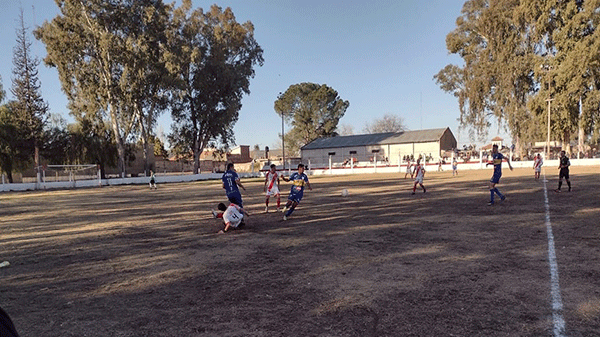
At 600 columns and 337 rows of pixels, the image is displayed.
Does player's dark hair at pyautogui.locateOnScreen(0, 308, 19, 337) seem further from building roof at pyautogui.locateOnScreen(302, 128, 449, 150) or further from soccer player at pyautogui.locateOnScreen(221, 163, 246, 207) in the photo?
building roof at pyautogui.locateOnScreen(302, 128, 449, 150)

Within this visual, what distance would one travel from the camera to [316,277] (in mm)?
5465

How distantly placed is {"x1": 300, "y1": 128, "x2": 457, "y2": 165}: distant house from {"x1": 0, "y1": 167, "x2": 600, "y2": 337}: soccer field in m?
46.3

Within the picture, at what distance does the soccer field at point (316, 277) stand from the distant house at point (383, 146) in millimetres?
46303

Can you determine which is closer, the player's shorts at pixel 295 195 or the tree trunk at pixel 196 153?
the player's shorts at pixel 295 195

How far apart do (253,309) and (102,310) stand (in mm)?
1943

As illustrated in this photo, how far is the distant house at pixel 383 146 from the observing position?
57.7 metres

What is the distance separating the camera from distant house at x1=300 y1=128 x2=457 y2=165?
189ft

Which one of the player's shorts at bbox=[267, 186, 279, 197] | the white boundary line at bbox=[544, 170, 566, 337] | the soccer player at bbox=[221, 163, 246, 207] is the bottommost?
the white boundary line at bbox=[544, 170, 566, 337]

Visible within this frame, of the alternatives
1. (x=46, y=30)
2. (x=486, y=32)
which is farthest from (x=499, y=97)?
(x=46, y=30)

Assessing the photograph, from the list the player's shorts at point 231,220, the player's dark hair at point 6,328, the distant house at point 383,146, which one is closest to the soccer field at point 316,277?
the player's shorts at point 231,220

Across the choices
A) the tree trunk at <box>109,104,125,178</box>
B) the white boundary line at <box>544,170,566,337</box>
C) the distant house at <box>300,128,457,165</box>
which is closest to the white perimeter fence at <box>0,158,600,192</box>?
the tree trunk at <box>109,104,125,178</box>

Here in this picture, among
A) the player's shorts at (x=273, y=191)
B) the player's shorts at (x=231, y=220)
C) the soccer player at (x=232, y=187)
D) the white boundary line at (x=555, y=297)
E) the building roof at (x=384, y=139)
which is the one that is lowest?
the white boundary line at (x=555, y=297)

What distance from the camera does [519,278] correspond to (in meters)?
5.08

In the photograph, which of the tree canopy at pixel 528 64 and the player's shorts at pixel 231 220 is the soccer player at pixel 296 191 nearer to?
the player's shorts at pixel 231 220
